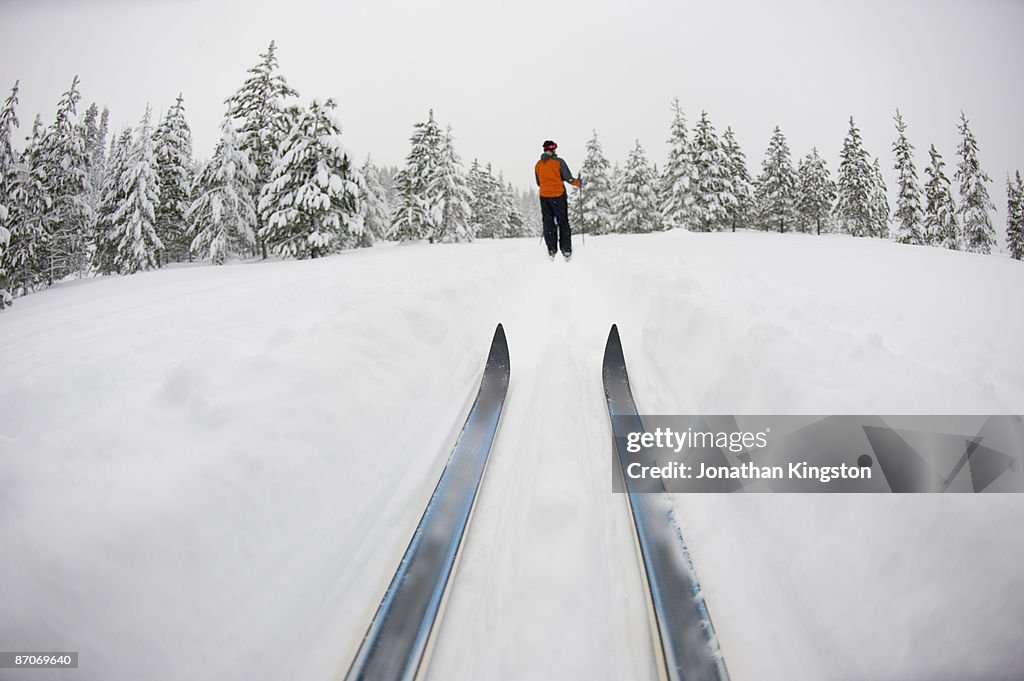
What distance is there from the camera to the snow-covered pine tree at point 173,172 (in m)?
22.2

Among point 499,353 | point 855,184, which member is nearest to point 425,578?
point 499,353

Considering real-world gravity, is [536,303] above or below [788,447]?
above

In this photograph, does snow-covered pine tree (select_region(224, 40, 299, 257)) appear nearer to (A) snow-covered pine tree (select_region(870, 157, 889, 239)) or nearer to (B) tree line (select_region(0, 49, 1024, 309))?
(B) tree line (select_region(0, 49, 1024, 309))

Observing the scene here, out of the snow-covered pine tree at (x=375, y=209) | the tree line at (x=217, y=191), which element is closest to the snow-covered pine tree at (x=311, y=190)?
the tree line at (x=217, y=191)

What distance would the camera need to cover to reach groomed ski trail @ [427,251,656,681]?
5.47ft

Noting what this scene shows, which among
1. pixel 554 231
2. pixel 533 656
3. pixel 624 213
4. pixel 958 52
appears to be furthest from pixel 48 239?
pixel 958 52

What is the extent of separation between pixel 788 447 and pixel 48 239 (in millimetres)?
30922

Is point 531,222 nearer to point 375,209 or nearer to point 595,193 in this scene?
point 595,193

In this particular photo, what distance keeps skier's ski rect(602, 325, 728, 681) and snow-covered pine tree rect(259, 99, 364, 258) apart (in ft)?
53.2

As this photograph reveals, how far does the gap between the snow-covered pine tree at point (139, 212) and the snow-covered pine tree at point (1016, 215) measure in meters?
54.5

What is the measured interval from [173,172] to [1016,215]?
55407 millimetres

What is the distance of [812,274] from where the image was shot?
6277 mm

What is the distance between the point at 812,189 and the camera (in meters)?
35.1

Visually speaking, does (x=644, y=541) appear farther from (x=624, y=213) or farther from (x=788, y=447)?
(x=624, y=213)
